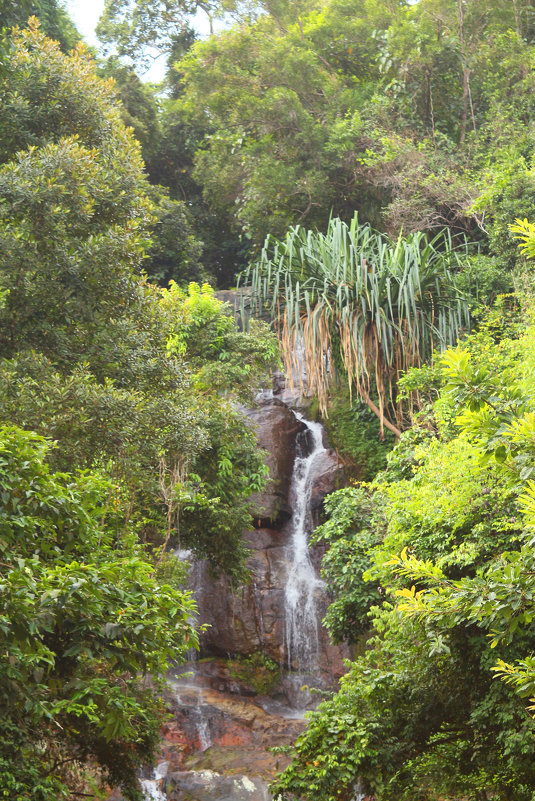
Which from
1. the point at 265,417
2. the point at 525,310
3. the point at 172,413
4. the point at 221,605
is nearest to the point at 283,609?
the point at 221,605

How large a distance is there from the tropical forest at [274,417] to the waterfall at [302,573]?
0.18 feet

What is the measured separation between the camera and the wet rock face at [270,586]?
1416 centimetres

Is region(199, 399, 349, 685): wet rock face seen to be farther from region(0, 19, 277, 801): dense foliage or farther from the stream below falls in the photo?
region(0, 19, 277, 801): dense foliage

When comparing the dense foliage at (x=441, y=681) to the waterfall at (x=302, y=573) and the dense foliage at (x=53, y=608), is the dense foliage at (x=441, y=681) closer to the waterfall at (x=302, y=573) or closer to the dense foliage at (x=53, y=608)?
the dense foliage at (x=53, y=608)

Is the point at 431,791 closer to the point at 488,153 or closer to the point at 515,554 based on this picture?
the point at 515,554

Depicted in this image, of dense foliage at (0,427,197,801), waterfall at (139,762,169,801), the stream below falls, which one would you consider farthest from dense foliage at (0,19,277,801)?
the stream below falls

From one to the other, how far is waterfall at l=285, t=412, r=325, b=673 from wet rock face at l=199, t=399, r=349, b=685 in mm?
101

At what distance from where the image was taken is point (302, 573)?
14852 mm

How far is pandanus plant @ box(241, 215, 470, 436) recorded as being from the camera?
43.6 feet

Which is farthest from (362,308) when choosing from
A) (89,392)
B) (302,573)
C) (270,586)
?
(89,392)

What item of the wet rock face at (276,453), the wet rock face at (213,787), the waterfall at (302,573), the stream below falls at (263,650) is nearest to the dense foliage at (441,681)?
the wet rock face at (213,787)

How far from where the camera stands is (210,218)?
2439 cm

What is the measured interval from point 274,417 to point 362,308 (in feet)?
13.0

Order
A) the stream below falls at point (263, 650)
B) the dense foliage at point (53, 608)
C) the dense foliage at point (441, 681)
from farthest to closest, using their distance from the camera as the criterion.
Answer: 1. the stream below falls at point (263, 650)
2. the dense foliage at point (441, 681)
3. the dense foliage at point (53, 608)
